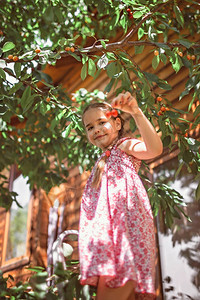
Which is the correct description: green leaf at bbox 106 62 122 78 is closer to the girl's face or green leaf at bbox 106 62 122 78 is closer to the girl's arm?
the girl's face

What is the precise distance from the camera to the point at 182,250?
9.89ft

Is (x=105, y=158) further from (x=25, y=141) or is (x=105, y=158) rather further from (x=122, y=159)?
(x=25, y=141)

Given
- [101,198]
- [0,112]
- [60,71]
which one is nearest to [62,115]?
Result: [0,112]

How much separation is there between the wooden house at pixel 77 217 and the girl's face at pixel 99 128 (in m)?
0.73

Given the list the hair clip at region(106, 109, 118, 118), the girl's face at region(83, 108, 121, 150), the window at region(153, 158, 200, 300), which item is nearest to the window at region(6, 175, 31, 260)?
the window at region(153, 158, 200, 300)

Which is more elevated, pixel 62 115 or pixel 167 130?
pixel 62 115

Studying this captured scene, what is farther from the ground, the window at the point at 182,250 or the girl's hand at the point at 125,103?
the girl's hand at the point at 125,103

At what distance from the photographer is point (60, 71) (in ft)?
18.8

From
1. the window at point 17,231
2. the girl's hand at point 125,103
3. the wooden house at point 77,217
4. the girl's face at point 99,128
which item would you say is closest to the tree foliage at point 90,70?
the wooden house at point 77,217

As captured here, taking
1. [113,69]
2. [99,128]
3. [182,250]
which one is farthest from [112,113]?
[182,250]

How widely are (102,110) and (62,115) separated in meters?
0.91

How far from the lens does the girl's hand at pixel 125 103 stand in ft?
5.32

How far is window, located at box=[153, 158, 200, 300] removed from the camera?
2.86 m

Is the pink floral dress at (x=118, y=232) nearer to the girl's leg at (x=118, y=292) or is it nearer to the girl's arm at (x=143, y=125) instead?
the girl's leg at (x=118, y=292)
